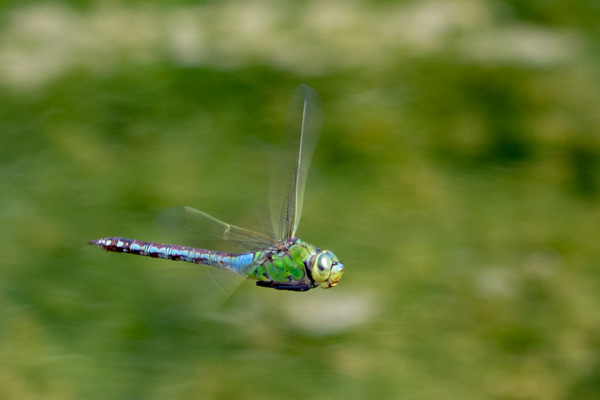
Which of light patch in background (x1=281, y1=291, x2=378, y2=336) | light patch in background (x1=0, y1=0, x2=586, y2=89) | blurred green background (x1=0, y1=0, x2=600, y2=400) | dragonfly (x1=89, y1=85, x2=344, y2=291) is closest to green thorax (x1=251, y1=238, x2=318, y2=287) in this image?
dragonfly (x1=89, y1=85, x2=344, y2=291)

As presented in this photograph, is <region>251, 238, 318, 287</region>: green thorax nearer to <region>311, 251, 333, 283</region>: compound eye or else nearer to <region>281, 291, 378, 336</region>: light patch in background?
<region>311, 251, 333, 283</region>: compound eye

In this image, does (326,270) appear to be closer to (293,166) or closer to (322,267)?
(322,267)

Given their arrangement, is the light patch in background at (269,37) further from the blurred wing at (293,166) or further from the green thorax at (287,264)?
the green thorax at (287,264)

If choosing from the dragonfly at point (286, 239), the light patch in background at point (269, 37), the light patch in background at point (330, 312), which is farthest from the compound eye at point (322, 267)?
the light patch in background at point (269, 37)

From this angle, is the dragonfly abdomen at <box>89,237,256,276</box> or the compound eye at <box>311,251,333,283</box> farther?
the dragonfly abdomen at <box>89,237,256,276</box>

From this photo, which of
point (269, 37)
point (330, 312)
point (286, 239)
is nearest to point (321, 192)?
point (330, 312)

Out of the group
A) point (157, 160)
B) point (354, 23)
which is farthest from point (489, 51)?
point (157, 160)
